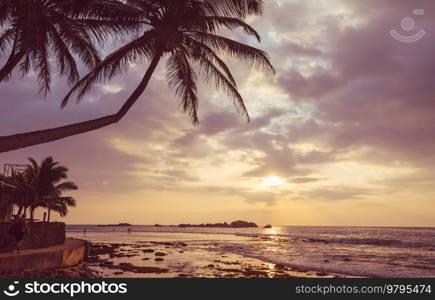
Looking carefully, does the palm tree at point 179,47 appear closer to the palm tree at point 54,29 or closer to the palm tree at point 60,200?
the palm tree at point 54,29

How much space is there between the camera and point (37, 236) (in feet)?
66.4

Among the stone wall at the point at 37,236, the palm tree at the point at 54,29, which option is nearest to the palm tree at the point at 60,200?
the stone wall at the point at 37,236

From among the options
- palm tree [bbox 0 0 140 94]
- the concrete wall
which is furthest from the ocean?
palm tree [bbox 0 0 140 94]

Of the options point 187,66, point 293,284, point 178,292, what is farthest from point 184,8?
point 293,284

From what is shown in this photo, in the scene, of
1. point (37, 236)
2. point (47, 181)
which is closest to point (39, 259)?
point (37, 236)

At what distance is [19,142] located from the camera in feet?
24.1

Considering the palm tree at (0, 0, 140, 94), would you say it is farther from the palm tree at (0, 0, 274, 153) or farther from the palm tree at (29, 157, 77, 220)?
the palm tree at (29, 157, 77, 220)

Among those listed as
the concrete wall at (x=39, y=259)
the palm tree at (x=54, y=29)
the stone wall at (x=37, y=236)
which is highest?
the palm tree at (x=54, y=29)

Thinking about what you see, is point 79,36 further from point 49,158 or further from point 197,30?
point 49,158

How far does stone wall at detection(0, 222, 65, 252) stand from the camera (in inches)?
691

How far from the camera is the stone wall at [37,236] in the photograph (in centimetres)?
1756

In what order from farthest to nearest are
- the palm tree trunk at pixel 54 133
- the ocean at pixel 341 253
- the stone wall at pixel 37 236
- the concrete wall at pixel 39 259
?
the ocean at pixel 341 253, the stone wall at pixel 37 236, the concrete wall at pixel 39 259, the palm tree trunk at pixel 54 133

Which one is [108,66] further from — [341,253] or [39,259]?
[341,253]

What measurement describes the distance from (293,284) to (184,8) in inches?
291
